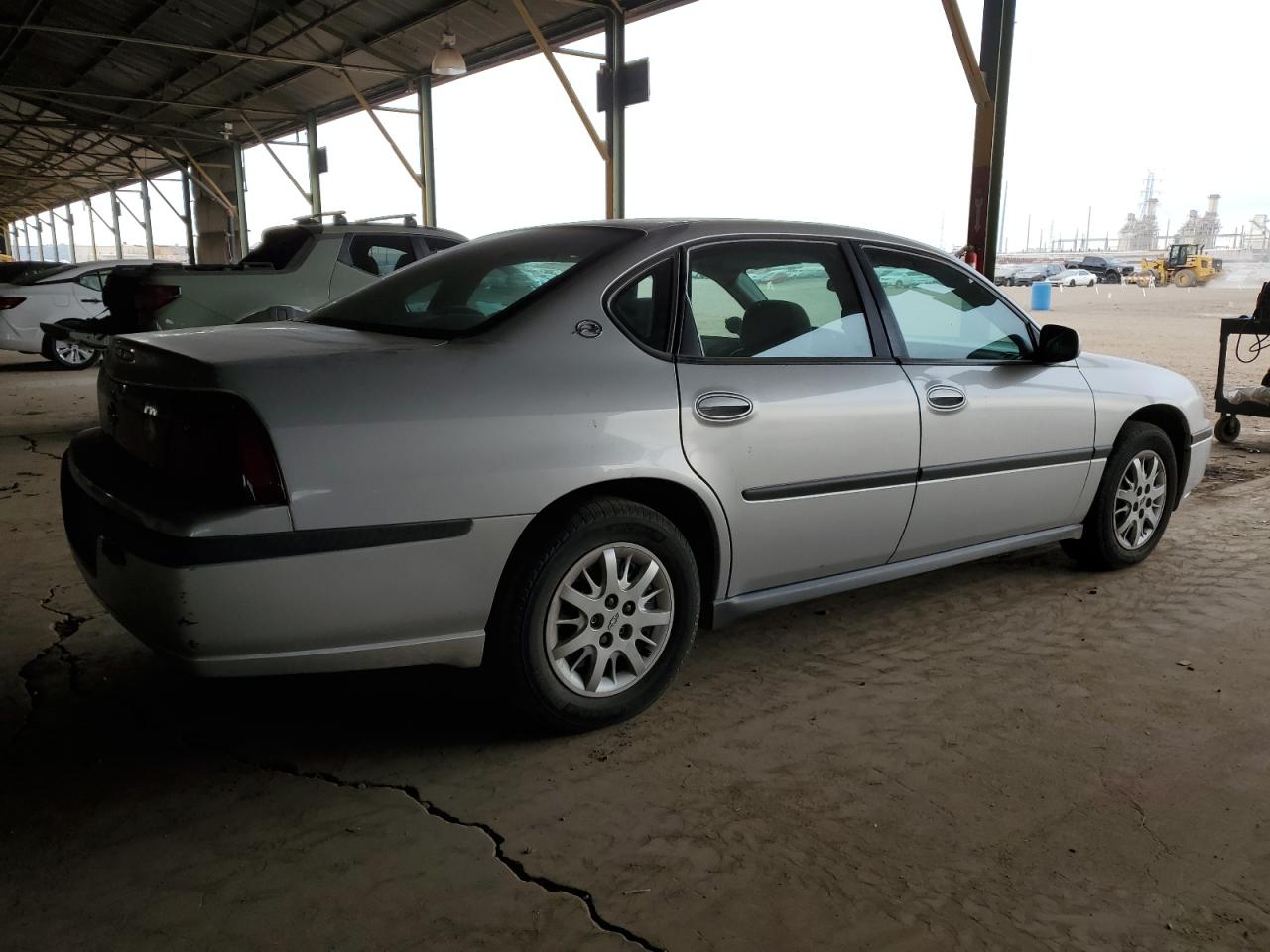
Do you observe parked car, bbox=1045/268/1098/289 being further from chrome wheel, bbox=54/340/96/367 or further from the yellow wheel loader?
chrome wheel, bbox=54/340/96/367

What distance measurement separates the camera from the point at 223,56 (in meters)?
18.3

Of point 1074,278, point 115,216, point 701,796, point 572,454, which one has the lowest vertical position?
point 701,796

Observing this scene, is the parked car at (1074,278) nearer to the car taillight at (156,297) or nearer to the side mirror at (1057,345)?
the car taillight at (156,297)

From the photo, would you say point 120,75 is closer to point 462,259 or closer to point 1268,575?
point 462,259

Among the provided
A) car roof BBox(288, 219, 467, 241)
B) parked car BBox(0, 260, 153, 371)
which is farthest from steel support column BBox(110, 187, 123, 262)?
car roof BBox(288, 219, 467, 241)

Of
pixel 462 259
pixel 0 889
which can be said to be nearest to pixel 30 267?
pixel 462 259

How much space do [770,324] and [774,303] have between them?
0.10 m

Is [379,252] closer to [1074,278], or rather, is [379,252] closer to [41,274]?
[41,274]

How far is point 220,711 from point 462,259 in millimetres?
1635

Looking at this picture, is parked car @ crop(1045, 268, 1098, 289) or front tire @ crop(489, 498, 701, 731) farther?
parked car @ crop(1045, 268, 1098, 289)

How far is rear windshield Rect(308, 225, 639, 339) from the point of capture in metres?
2.85

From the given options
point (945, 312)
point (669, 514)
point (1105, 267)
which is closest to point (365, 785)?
point (669, 514)

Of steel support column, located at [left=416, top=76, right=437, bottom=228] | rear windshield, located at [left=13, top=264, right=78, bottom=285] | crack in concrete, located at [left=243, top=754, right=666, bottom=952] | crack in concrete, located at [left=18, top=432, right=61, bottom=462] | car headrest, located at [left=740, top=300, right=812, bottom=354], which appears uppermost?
steel support column, located at [left=416, top=76, right=437, bottom=228]

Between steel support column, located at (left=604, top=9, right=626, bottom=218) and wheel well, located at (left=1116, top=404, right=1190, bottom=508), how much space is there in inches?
343
